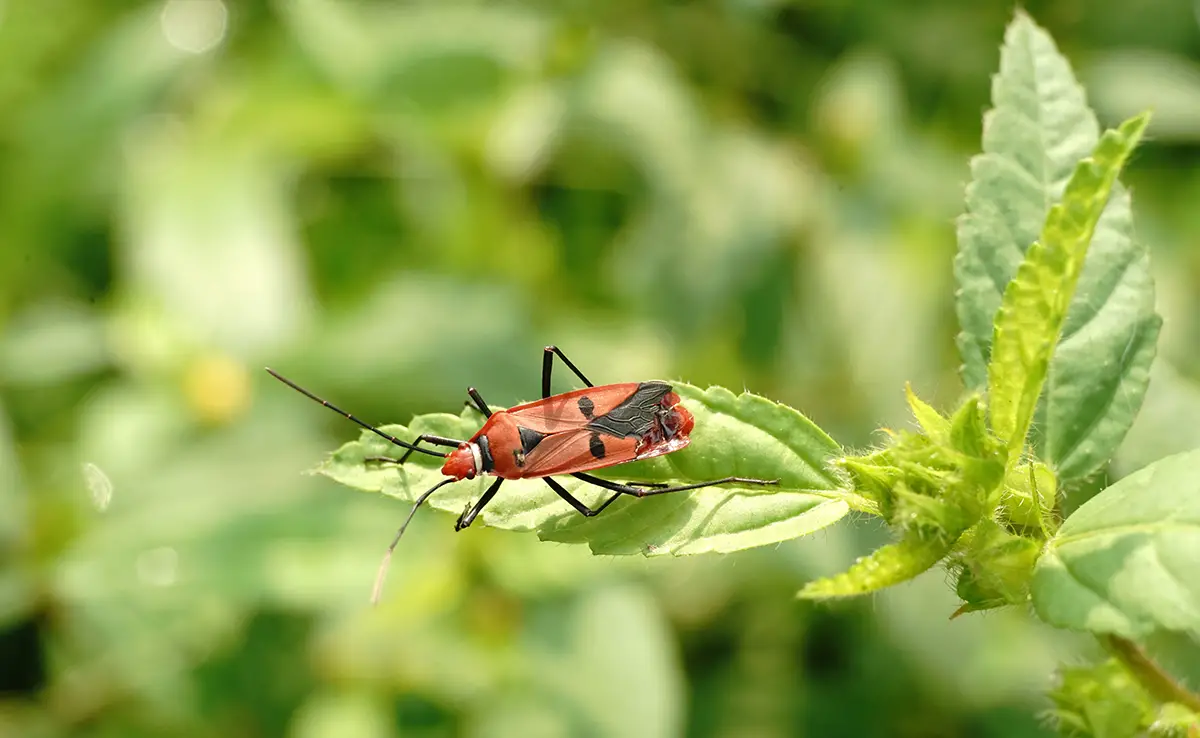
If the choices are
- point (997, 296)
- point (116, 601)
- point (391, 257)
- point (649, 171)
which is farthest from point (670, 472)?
point (391, 257)

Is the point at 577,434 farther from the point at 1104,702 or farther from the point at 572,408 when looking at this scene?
the point at 1104,702

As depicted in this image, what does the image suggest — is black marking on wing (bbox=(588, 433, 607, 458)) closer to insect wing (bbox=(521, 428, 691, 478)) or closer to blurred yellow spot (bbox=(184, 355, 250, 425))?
insect wing (bbox=(521, 428, 691, 478))

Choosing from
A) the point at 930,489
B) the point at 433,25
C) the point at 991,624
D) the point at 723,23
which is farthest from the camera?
the point at 723,23

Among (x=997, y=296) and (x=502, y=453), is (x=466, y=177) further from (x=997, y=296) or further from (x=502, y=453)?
(x=997, y=296)

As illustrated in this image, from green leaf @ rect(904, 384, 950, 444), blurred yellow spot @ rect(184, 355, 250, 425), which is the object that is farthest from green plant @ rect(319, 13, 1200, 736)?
blurred yellow spot @ rect(184, 355, 250, 425)

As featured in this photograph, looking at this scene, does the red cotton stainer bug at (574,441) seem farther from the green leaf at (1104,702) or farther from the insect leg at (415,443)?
the green leaf at (1104,702)

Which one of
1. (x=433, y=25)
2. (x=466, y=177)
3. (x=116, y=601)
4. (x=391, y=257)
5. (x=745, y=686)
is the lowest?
(x=745, y=686)
